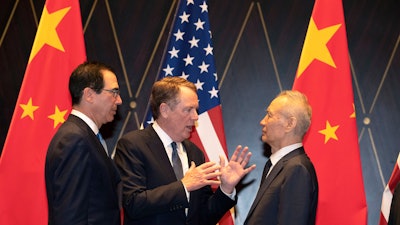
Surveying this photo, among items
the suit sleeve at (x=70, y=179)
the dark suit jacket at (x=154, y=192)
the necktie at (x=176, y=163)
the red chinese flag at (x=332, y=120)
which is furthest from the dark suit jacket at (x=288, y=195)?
the red chinese flag at (x=332, y=120)

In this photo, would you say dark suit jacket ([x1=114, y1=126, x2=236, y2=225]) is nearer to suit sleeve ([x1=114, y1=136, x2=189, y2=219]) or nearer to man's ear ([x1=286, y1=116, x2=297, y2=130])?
suit sleeve ([x1=114, y1=136, x2=189, y2=219])

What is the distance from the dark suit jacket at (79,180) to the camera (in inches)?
98.3

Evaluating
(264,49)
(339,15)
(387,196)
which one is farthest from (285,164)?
(264,49)

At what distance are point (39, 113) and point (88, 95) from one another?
104cm

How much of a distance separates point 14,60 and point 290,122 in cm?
259

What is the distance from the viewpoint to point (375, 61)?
456 cm

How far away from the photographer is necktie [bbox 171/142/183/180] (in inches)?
120

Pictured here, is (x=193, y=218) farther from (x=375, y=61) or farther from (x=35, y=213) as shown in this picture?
(x=375, y=61)

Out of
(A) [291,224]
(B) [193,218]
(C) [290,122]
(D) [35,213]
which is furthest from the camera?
(D) [35,213]

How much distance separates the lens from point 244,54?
4.59m

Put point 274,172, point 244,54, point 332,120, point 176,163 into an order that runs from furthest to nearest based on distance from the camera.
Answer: point 244,54 < point 332,120 < point 176,163 < point 274,172

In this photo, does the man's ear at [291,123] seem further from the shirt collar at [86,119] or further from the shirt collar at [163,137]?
the shirt collar at [86,119]

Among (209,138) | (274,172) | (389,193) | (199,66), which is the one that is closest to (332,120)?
(389,193)

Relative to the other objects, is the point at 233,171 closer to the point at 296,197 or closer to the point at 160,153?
the point at 160,153
